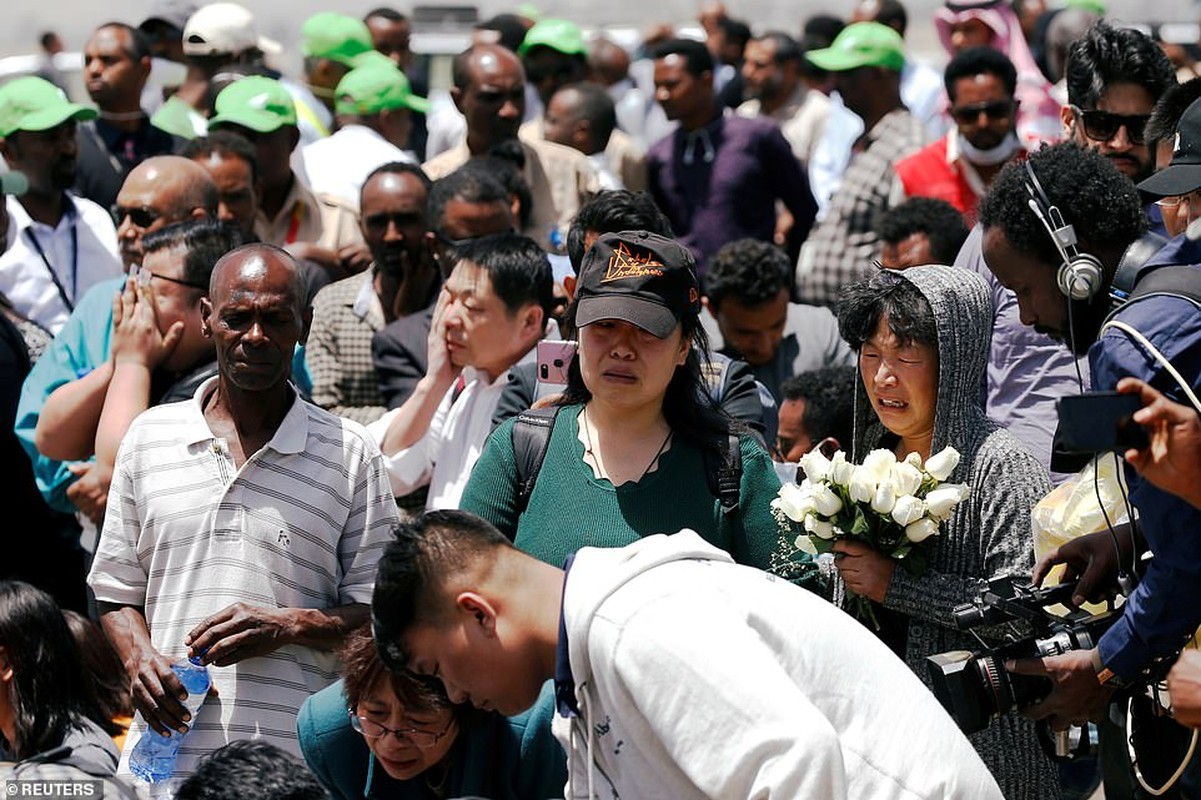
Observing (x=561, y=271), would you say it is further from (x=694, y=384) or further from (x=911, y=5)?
(x=911, y=5)

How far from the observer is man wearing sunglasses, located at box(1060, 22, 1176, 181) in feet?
18.3

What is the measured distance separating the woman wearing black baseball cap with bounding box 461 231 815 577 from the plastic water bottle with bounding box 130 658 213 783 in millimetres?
795

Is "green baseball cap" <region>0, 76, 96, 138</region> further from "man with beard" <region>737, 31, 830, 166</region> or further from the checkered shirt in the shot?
"man with beard" <region>737, 31, 830, 166</region>

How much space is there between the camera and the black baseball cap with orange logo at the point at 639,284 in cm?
425

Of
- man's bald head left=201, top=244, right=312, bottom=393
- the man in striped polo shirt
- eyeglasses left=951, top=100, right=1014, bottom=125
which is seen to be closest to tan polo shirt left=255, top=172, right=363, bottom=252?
eyeglasses left=951, top=100, right=1014, bottom=125

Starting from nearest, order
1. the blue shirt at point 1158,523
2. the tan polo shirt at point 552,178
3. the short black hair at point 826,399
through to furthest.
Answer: the blue shirt at point 1158,523 < the short black hair at point 826,399 < the tan polo shirt at point 552,178

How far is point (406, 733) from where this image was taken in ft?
12.3

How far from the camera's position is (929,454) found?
4383mm

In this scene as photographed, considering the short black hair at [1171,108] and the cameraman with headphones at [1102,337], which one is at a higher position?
the short black hair at [1171,108]

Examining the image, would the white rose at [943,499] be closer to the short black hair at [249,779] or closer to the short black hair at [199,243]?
the short black hair at [249,779]

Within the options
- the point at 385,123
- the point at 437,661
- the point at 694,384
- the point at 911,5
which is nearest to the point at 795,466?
the point at 694,384

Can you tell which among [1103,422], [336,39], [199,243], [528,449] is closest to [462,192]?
[199,243]

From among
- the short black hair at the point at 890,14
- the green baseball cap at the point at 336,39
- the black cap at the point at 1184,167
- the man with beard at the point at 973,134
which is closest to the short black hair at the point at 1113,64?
the man with beard at the point at 973,134

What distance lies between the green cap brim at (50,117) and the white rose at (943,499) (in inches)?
193
